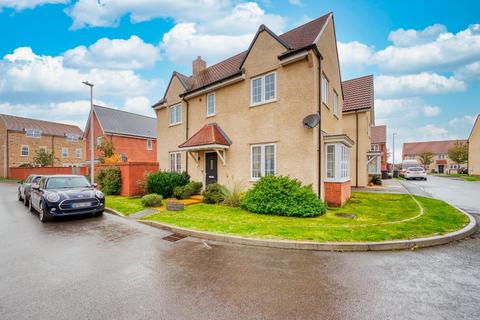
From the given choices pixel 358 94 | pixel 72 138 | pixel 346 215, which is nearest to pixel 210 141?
pixel 346 215

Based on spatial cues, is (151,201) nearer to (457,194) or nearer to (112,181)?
(112,181)

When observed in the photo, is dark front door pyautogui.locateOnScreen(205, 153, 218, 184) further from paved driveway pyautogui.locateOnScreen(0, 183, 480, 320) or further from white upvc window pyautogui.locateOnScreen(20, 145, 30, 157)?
white upvc window pyautogui.locateOnScreen(20, 145, 30, 157)

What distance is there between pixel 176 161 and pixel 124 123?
915 inches

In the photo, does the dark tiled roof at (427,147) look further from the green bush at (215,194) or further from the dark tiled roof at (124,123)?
the green bush at (215,194)

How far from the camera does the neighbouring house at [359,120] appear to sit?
746 inches

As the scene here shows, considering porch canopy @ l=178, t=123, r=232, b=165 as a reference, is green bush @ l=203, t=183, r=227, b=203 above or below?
below

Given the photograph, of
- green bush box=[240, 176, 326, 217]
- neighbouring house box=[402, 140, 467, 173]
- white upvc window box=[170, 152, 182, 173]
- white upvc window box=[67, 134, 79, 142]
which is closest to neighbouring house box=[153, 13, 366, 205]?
green bush box=[240, 176, 326, 217]

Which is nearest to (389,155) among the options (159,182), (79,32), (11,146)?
(159,182)

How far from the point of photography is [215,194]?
1211 cm

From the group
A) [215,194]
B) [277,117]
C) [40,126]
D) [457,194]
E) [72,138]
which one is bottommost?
[457,194]

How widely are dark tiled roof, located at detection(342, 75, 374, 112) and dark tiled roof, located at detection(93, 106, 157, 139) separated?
92.8 ft

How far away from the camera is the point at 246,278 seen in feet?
14.2

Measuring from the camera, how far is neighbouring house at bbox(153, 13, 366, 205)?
1040 cm

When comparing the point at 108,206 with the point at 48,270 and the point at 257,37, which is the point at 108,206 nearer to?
the point at 48,270
